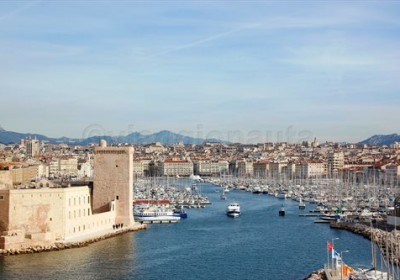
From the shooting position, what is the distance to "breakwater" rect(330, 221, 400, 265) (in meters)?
20.0

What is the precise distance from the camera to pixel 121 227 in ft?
92.3

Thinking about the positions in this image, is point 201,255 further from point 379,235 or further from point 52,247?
point 379,235

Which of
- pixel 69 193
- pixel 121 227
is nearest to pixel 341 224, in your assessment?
pixel 121 227

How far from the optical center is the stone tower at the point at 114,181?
2834cm

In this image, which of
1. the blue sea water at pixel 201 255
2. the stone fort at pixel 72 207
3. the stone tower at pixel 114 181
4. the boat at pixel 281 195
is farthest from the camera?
the boat at pixel 281 195

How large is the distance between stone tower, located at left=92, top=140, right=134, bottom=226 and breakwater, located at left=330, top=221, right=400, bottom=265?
9.16 metres

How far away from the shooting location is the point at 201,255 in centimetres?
2277

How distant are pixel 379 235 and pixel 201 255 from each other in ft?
20.5

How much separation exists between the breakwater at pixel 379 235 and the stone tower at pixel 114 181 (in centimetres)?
916

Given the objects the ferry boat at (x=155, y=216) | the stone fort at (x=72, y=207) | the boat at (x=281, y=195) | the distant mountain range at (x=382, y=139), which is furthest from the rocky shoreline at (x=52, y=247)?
the distant mountain range at (x=382, y=139)

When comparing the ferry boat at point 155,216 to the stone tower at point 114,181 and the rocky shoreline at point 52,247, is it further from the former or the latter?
the rocky shoreline at point 52,247

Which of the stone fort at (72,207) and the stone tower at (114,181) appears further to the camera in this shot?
the stone tower at (114,181)

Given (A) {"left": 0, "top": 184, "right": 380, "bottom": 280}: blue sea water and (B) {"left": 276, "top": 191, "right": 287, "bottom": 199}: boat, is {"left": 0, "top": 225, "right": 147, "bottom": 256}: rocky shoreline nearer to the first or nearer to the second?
(A) {"left": 0, "top": 184, "right": 380, "bottom": 280}: blue sea water

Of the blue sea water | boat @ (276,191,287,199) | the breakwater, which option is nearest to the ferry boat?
the blue sea water
